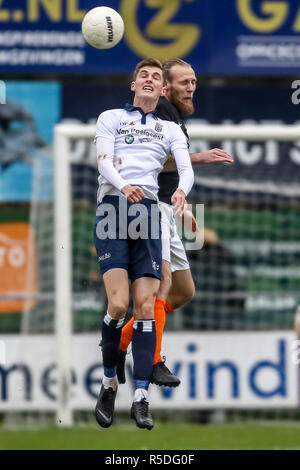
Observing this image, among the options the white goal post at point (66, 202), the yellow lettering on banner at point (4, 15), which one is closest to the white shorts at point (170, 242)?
the white goal post at point (66, 202)

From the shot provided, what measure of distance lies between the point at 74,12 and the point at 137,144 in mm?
9168

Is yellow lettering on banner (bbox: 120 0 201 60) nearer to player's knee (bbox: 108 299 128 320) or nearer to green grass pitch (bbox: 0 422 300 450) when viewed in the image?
green grass pitch (bbox: 0 422 300 450)

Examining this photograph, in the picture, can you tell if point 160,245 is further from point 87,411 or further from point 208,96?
point 208,96

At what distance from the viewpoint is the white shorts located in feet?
23.8

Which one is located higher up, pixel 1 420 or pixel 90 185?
pixel 90 185

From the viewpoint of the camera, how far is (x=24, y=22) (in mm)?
15703

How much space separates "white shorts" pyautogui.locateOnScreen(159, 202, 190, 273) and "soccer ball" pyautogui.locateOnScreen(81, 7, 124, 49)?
115 centimetres

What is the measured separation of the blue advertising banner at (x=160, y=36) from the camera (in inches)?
615

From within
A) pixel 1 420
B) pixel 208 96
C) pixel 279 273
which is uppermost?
pixel 208 96

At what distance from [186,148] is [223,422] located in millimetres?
7548

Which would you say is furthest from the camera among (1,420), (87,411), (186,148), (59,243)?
(1,420)

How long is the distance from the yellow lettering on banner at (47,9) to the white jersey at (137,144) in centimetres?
911

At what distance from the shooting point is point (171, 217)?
7.34 m

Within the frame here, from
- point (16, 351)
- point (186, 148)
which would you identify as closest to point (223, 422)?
point (16, 351)
